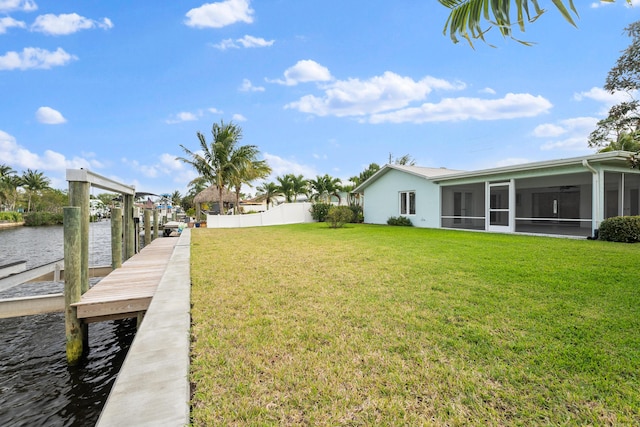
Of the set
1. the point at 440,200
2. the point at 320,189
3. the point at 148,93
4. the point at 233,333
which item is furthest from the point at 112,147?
the point at 233,333

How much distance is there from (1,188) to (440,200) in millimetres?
58792

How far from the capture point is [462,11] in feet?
5.59

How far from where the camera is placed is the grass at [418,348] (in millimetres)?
2027

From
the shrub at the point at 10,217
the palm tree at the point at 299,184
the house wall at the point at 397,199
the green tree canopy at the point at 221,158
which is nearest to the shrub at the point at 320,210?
the house wall at the point at 397,199

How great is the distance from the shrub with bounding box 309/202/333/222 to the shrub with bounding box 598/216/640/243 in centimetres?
1656

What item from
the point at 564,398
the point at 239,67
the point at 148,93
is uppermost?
the point at 239,67

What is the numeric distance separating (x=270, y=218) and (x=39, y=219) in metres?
37.8

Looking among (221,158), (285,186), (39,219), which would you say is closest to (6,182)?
(39,219)

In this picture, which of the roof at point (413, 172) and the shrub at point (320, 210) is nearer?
the roof at point (413, 172)

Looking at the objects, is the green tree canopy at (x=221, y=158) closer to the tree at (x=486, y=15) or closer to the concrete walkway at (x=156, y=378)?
the concrete walkway at (x=156, y=378)

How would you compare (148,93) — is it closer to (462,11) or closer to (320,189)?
(320,189)

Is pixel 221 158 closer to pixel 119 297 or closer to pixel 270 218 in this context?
pixel 270 218

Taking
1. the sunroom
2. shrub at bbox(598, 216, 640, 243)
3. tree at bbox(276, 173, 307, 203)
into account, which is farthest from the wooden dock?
tree at bbox(276, 173, 307, 203)

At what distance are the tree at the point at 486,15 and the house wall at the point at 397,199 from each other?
16154 millimetres
